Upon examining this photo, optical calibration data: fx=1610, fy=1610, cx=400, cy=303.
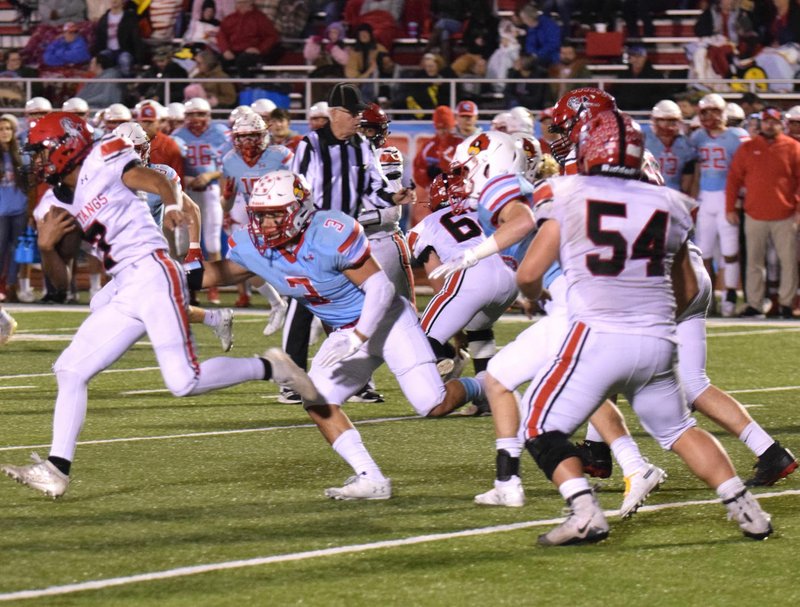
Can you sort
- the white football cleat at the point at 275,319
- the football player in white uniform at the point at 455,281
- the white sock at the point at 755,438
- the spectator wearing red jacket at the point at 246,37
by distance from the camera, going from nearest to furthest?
1. the white sock at the point at 755,438
2. the football player in white uniform at the point at 455,281
3. the white football cleat at the point at 275,319
4. the spectator wearing red jacket at the point at 246,37

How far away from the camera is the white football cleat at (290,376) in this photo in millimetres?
6160

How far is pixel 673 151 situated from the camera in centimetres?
1430

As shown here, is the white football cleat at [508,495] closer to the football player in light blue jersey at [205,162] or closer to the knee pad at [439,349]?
the knee pad at [439,349]

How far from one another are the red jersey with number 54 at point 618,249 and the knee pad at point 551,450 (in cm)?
39

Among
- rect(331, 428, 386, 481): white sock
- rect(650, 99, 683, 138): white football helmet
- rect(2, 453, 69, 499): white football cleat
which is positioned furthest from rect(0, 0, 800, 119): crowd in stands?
rect(2, 453, 69, 499): white football cleat

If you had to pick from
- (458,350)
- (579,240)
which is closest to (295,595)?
(579,240)

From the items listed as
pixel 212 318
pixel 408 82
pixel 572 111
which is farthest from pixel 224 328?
pixel 408 82

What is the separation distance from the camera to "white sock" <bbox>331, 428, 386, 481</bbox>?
627 cm

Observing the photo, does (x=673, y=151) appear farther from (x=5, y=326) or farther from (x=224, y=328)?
(x=5, y=326)

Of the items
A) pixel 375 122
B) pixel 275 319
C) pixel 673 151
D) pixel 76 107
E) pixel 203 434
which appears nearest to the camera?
pixel 203 434

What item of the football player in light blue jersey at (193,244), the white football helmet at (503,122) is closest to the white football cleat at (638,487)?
the football player in light blue jersey at (193,244)

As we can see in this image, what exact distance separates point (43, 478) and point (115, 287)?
0.85m

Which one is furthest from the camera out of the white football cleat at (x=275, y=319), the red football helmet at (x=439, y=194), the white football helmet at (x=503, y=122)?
the white football helmet at (x=503, y=122)

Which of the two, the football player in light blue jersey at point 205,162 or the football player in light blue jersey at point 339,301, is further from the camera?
the football player in light blue jersey at point 205,162
